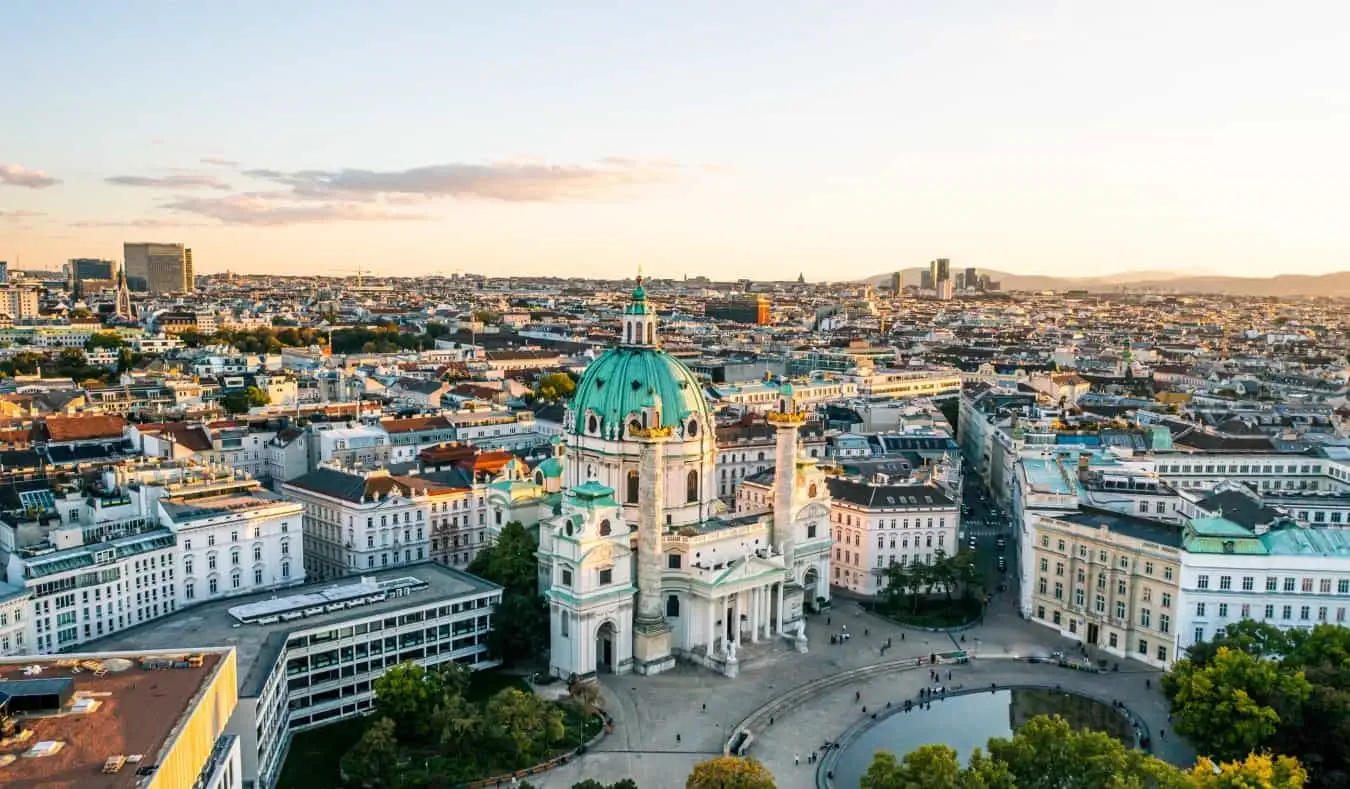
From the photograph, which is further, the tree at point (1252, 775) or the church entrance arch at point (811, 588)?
the church entrance arch at point (811, 588)

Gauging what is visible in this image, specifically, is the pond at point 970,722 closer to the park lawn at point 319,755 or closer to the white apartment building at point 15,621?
the park lawn at point 319,755

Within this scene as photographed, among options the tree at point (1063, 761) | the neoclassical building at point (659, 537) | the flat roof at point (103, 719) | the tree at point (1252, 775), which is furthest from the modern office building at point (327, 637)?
the tree at point (1252, 775)

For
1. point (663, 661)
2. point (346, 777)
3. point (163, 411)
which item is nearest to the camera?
point (346, 777)

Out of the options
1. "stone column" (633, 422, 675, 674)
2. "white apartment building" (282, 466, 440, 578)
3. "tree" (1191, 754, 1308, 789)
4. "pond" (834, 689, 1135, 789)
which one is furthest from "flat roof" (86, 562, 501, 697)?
"tree" (1191, 754, 1308, 789)

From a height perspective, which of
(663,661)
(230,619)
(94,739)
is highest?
(94,739)

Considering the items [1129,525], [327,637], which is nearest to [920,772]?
[327,637]

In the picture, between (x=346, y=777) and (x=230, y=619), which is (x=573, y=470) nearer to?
(x=230, y=619)

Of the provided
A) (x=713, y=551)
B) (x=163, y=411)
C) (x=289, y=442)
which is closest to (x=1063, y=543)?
(x=713, y=551)

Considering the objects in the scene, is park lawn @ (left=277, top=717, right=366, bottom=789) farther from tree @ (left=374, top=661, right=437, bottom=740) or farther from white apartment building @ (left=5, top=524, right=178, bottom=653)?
white apartment building @ (left=5, top=524, right=178, bottom=653)
